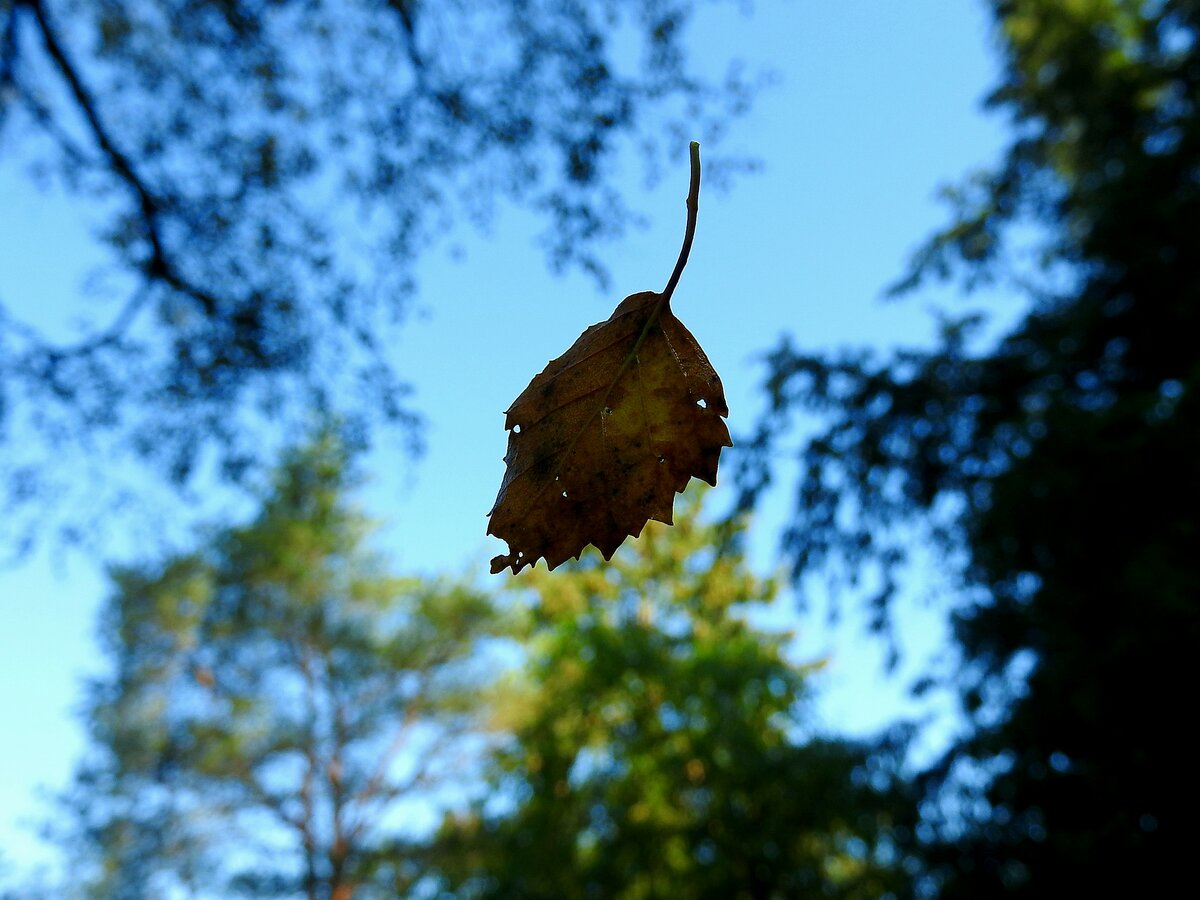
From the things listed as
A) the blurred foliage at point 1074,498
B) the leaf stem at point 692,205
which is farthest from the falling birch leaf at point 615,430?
the blurred foliage at point 1074,498

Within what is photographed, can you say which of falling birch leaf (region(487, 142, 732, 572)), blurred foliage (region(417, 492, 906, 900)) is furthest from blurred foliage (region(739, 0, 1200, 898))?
falling birch leaf (region(487, 142, 732, 572))

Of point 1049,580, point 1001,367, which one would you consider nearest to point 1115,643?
point 1049,580

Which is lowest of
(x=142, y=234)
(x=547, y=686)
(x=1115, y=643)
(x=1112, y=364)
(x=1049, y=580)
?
(x=1115, y=643)

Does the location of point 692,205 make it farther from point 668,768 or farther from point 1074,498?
point 668,768

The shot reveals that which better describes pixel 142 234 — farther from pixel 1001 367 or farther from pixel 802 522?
pixel 1001 367

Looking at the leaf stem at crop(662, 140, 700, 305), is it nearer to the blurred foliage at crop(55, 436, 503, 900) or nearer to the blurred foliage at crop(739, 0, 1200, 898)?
the blurred foliage at crop(739, 0, 1200, 898)

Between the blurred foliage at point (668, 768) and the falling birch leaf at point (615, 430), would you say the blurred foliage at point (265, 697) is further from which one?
the falling birch leaf at point (615, 430)
